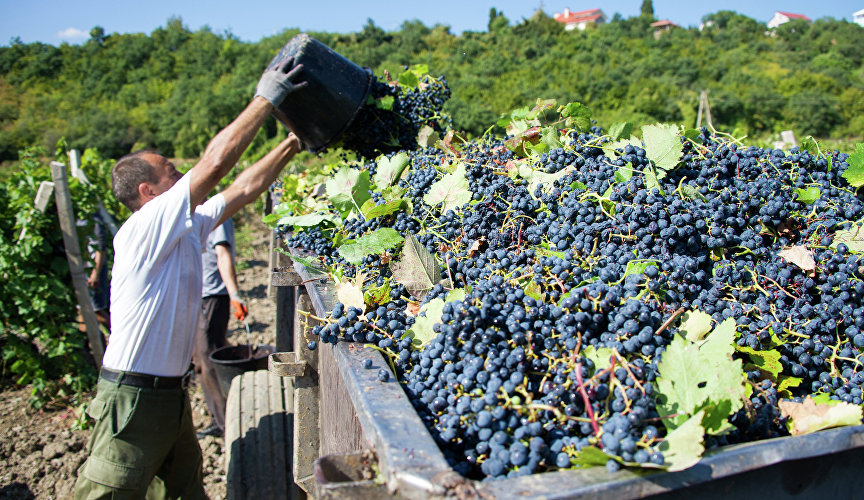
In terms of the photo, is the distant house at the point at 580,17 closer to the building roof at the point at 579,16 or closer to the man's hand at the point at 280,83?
the building roof at the point at 579,16

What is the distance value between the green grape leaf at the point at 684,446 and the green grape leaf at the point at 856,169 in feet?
3.85

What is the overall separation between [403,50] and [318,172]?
147 ft

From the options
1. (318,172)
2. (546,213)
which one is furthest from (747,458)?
(318,172)

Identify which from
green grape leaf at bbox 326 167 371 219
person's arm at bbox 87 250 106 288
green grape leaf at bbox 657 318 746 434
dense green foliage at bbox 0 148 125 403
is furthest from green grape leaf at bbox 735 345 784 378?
person's arm at bbox 87 250 106 288

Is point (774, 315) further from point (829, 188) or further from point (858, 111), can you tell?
point (858, 111)

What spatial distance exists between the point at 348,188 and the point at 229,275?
2300 mm

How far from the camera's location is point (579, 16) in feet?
247

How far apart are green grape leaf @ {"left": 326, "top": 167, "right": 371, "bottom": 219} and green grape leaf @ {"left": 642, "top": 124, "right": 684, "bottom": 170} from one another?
3.24 ft

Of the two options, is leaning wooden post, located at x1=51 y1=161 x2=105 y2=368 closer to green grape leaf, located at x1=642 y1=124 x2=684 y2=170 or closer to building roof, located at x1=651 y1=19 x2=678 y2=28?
green grape leaf, located at x1=642 y1=124 x2=684 y2=170

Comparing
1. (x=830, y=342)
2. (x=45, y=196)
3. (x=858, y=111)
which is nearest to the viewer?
(x=830, y=342)

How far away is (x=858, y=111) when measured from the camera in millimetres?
30984

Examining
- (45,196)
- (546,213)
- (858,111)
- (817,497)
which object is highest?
(858,111)

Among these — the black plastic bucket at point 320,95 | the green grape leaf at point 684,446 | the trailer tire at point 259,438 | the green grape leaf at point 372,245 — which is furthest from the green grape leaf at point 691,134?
the trailer tire at point 259,438

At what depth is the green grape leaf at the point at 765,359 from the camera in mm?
1049
